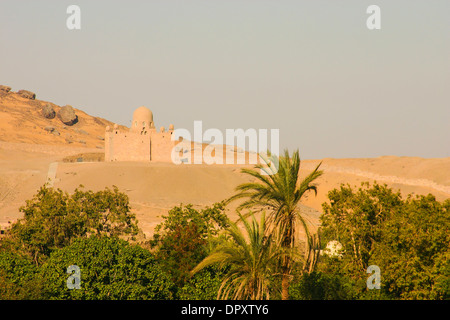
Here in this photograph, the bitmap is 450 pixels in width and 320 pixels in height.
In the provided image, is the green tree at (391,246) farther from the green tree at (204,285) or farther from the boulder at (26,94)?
the boulder at (26,94)

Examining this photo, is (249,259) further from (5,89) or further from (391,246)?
(5,89)

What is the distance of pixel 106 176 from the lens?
53156 millimetres

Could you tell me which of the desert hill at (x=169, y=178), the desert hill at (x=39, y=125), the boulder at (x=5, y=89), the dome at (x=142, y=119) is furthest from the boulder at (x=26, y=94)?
the dome at (x=142, y=119)

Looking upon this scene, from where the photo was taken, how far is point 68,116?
121500 mm

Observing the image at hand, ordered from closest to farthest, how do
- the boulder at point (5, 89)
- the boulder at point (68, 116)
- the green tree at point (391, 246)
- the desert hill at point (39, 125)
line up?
the green tree at point (391, 246), the desert hill at point (39, 125), the boulder at point (68, 116), the boulder at point (5, 89)

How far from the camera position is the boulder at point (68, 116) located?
397 ft

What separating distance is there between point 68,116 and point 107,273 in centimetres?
10342

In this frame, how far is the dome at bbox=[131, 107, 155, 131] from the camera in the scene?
199 feet

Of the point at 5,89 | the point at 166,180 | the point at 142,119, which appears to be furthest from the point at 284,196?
the point at 5,89

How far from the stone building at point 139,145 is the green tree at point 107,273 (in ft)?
119

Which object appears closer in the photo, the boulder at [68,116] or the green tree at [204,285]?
the green tree at [204,285]

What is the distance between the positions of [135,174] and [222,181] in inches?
284
